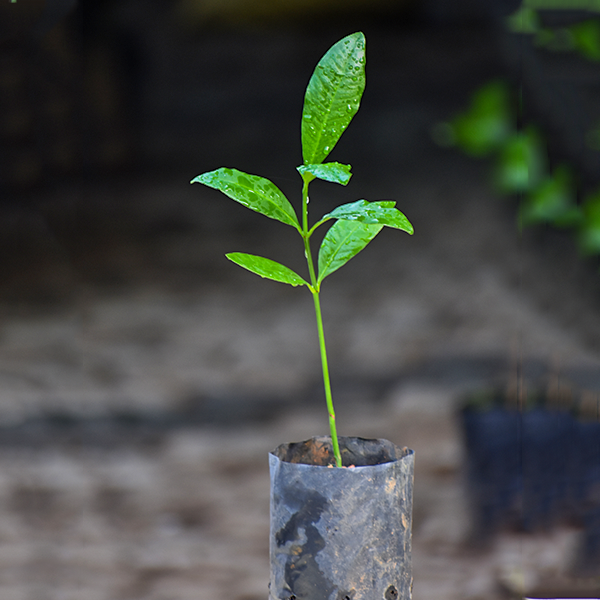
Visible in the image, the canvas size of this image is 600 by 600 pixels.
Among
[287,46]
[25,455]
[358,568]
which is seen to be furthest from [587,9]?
[25,455]

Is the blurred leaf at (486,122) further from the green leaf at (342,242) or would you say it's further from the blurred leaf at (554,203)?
the green leaf at (342,242)

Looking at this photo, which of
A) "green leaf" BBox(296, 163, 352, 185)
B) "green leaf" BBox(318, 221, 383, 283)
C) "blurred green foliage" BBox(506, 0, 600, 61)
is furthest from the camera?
"blurred green foliage" BBox(506, 0, 600, 61)

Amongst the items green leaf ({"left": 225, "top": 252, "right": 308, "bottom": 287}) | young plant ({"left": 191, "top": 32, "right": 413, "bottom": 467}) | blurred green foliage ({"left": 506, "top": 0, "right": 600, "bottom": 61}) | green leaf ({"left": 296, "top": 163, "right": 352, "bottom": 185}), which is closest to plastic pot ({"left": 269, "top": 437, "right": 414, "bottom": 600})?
young plant ({"left": 191, "top": 32, "right": 413, "bottom": 467})

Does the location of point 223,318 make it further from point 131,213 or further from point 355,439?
point 355,439

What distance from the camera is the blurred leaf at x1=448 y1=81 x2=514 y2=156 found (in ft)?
4.14

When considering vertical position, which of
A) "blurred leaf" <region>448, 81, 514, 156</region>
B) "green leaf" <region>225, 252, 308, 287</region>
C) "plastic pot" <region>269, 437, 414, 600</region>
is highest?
"blurred leaf" <region>448, 81, 514, 156</region>

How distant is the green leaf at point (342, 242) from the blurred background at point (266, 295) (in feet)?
1.42

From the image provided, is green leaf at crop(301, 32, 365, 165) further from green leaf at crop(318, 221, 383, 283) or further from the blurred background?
A: the blurred background

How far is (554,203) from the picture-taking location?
1.27 meters

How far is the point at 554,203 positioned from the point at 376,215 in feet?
2.36

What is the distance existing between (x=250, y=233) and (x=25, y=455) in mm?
709

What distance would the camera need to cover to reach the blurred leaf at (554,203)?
1.27 m

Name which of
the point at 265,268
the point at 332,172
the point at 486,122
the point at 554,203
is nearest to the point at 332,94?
the point at 332,172

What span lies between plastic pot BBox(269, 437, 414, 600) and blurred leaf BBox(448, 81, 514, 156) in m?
0.77
